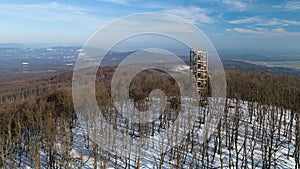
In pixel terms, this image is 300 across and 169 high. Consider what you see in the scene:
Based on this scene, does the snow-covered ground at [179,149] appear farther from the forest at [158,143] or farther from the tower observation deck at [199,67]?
the tower observation deck at [199,67]

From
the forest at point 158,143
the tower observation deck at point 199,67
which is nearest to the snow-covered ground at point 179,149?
the forest at point 158,143

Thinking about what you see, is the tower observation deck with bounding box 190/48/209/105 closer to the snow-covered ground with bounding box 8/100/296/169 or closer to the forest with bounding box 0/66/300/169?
the forest with bounding box 0/66/300/169

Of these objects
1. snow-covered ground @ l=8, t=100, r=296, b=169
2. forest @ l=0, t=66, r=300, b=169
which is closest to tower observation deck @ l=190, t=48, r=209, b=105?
forest @ l=0, t=66, r=300, b=169

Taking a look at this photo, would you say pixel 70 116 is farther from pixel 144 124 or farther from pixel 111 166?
pixel 111 166

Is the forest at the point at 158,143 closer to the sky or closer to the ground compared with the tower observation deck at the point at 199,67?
closer to the ground

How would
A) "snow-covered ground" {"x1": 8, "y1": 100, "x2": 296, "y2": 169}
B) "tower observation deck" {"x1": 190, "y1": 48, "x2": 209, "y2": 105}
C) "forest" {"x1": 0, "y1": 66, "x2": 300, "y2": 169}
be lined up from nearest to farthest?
1. "forest" {"x1": 0, "y1": 66, "x2": 300, "y2": 169}
2. "snow-covered ground" {"x1": 8, "y1": 100, "x2": 296, "y2": 169}
3. "tower observation deck" {"x1": 190, "y1": 48, "x2": 209, "y2": 105}

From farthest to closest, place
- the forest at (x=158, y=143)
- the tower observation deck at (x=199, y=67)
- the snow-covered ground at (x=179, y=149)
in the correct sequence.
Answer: the tower observation deck at (x=199, y=67) → the snow-covered ground at (x=179, y=149) → the forest at (x=158, y=143)

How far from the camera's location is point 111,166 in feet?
35.4

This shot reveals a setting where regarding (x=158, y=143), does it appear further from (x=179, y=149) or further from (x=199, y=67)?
(x=199, y=67)

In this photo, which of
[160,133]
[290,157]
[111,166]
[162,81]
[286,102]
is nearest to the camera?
[111,166]

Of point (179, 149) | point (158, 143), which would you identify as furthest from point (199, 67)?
point (179, 149)

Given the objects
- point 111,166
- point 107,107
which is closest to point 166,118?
point 107,107

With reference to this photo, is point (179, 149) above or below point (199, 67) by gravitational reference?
below

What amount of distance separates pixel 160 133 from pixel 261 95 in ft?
28.6
